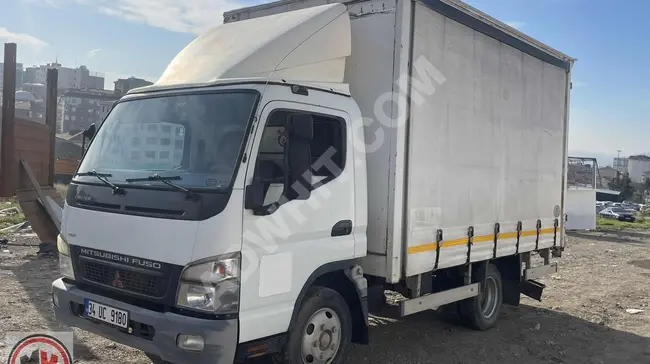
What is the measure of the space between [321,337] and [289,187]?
50.1 inches

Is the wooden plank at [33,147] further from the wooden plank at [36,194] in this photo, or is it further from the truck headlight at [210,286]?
the truck headlight at [210,286]

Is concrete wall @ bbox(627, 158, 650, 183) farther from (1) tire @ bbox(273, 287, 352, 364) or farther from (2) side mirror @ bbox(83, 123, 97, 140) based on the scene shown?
(2) side mirror @ bbox(83, 123, 97, 140)

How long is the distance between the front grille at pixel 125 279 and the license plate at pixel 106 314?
0.15m

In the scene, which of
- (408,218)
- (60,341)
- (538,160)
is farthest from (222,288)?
(538,160)

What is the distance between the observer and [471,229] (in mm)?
5898

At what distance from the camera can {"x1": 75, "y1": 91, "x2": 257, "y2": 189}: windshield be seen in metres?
3.73

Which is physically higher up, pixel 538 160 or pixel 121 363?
pixel 538 160

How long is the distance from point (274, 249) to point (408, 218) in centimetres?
157

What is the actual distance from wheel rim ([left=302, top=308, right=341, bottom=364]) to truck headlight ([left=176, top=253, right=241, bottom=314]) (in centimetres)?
86

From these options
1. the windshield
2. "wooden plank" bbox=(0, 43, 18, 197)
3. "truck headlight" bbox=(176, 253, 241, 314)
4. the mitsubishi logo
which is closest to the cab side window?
the windshield

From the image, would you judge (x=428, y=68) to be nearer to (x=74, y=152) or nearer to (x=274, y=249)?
(x=274, y=249)

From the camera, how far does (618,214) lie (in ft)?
115

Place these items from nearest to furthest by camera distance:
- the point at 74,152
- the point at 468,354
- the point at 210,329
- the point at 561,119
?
the point at 210,329, the point at 468,354, the point at 561,119, the point at 74,152

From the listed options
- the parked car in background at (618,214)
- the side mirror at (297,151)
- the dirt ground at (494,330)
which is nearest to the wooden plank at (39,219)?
the dirt ground at (494,330)
